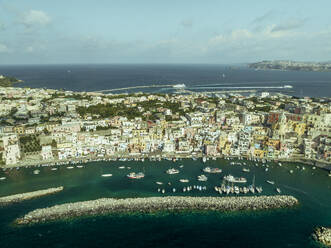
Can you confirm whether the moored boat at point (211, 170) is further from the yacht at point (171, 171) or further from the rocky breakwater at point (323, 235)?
the rocky breakwater at point (323, 235)

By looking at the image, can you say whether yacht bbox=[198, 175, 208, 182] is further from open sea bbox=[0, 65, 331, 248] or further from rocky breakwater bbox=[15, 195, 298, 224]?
rocky breakwater bbox=[15, 195, 298, 224]

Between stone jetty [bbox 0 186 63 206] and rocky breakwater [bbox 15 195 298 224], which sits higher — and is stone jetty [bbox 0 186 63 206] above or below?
above

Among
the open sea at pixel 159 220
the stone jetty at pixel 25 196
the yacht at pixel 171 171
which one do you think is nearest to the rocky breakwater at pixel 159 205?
the open sea at pixel 159 220

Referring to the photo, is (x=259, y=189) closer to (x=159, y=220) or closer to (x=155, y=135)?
(x=159, y=220)

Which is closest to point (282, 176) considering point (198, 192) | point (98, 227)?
point (198, 192)

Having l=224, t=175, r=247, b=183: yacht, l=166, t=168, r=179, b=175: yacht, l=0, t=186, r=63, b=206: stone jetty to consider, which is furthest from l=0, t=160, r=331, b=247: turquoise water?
l=224, t=175, r=247, b=183: yacht
